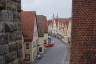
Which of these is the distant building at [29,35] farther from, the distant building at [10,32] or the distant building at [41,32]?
the distant building at [10,32]

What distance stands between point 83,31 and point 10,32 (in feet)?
4.78

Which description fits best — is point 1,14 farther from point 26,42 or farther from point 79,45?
point 26,42

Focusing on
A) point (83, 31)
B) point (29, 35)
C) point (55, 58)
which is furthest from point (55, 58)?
point (83, 31)

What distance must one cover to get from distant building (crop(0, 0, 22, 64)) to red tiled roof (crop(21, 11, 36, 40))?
21.4 meters

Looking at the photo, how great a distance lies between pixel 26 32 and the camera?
2559cm

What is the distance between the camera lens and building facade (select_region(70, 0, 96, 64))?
395 centimetres

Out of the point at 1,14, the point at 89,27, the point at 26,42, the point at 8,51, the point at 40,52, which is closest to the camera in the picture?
the point at 1,14

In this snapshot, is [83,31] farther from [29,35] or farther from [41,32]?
[41,32]

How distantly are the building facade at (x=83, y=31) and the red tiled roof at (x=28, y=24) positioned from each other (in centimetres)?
2102

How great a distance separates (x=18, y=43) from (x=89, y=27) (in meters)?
1.34

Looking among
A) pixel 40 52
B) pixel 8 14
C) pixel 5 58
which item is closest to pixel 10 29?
pixel 8 14

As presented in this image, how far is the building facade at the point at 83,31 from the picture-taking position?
13.0 feet

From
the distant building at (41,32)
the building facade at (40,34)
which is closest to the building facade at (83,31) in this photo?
the building facade at (40,34)

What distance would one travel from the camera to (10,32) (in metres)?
3.17
